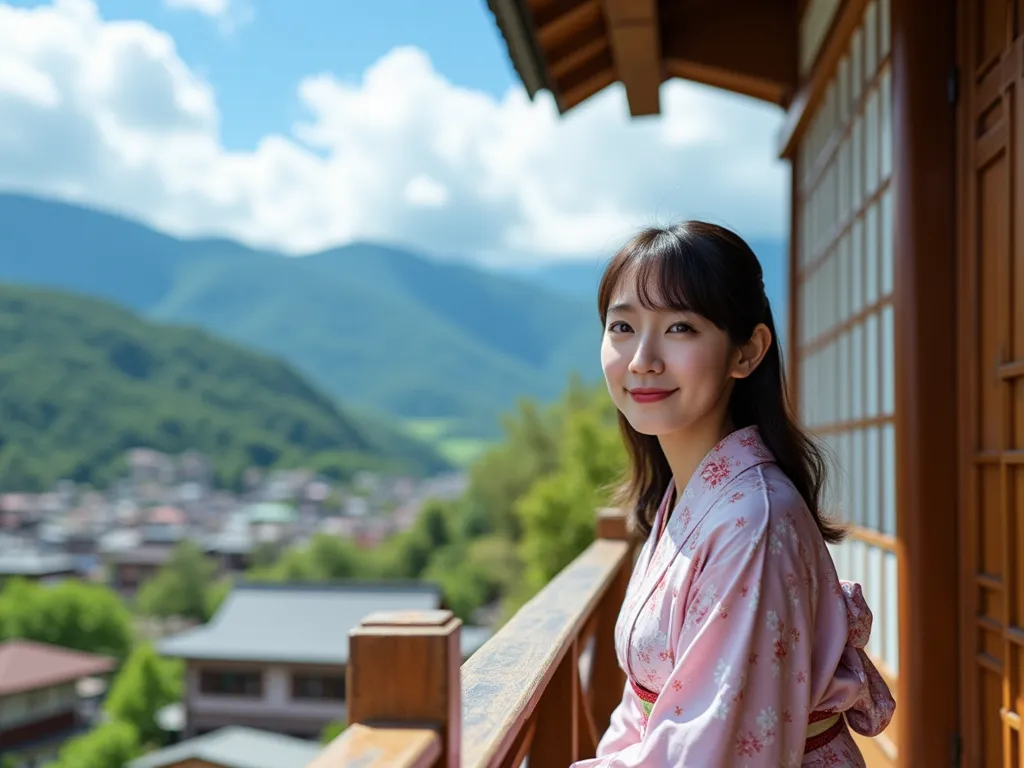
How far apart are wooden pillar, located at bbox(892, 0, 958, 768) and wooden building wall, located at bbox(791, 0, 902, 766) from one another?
0.19 meters

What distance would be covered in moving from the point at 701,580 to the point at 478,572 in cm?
3344

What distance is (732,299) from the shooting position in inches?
51.2

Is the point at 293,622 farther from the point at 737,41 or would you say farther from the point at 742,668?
the point at 742,668

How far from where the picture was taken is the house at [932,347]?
2000mm

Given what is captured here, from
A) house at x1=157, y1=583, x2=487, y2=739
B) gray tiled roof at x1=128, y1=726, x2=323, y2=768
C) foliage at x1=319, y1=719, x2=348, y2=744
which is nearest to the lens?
gray tiled roof at x1=128, y1=726, x2=323, y2=768

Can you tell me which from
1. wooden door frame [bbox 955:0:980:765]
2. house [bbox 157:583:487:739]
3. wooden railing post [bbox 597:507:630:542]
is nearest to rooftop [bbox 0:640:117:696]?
house [bbox 157:583:487:739]

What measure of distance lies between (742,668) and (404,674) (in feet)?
1.21

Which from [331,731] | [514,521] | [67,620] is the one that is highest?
[514,521]

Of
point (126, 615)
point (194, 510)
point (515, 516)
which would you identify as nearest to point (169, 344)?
point (194, 510)

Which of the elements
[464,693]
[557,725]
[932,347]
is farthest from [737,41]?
[464,693]

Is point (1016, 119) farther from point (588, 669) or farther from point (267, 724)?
point (267, 724)

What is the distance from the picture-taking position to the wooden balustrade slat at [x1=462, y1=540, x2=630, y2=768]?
3.70 feet

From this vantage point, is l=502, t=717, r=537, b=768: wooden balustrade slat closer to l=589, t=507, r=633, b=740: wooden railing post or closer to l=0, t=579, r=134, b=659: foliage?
l=589, t=507, r=633, b=740: wooden railing post

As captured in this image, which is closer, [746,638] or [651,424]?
[746,638]
